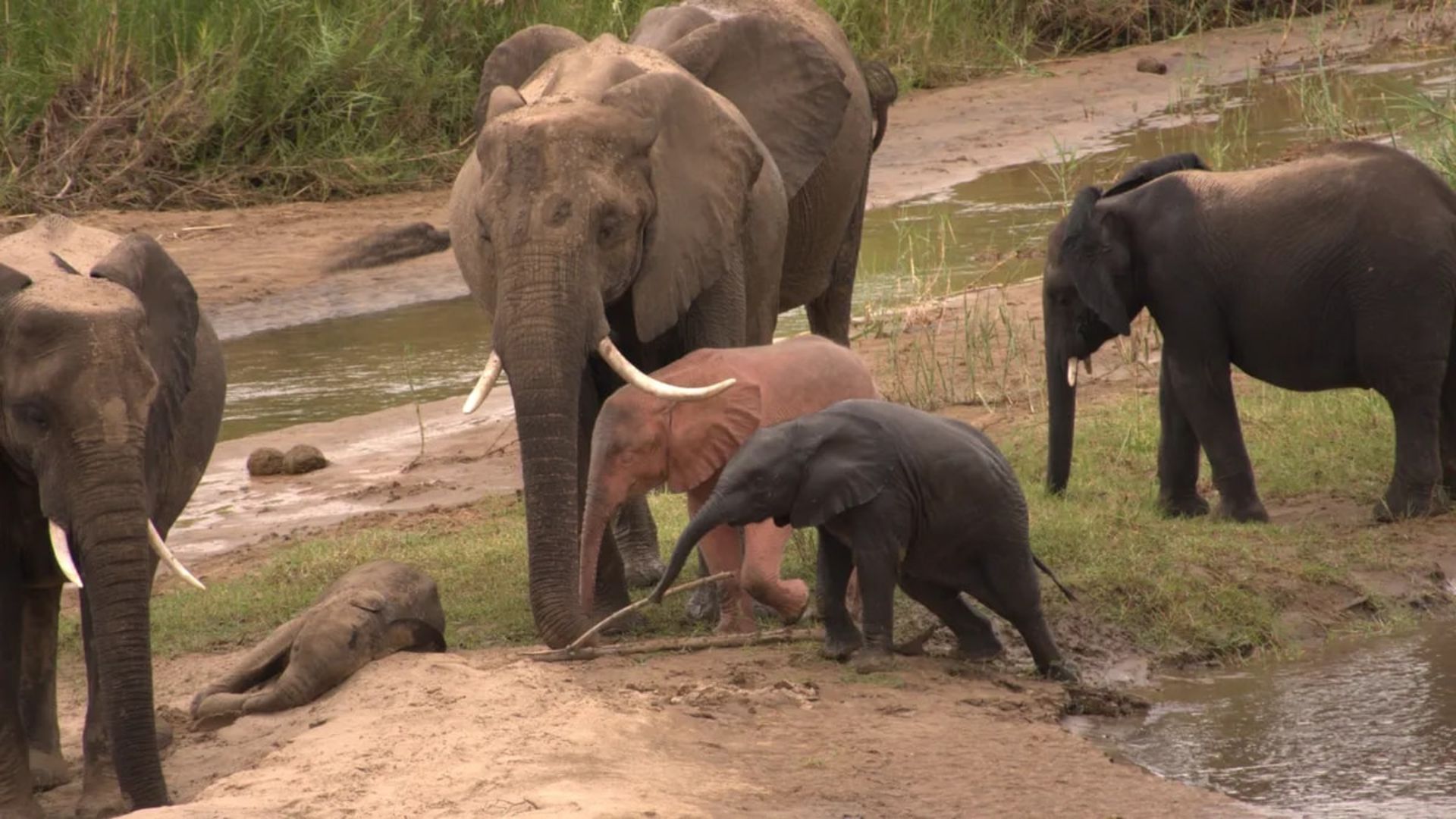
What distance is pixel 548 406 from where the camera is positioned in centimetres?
636

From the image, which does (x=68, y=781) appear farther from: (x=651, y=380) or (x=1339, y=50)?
(x=1339, y=50)

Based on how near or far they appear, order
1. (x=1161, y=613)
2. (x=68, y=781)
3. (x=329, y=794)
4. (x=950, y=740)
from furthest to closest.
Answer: (x=1161, y=613), (x=68, y=781), (x=950, y=740), (x=329, y=794)

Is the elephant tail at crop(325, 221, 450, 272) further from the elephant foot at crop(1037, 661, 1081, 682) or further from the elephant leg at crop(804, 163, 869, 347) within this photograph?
the elephant foot at crop(1037, 661, 1081, 682)

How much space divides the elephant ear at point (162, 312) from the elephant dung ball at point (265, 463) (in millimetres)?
4596

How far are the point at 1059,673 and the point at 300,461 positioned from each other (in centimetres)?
516

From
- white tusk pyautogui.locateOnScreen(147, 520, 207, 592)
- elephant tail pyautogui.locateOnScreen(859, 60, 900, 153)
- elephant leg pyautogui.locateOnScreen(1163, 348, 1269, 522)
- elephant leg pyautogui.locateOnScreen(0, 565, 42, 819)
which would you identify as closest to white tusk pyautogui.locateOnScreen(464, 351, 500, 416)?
white tusk pyautogui.locateOnScreen(147, 520, 207, 592)

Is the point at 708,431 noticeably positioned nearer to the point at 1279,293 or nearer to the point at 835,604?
the point at 835,604

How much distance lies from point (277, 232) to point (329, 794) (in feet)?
35.5

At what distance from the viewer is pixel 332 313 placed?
14992mm

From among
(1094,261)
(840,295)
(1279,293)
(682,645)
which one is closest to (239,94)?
(840,295)

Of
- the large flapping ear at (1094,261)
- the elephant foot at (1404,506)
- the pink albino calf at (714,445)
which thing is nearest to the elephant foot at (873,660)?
the pink albino calf at (714,445)

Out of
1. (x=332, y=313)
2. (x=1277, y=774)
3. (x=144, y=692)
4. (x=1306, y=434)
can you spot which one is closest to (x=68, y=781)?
(x=144, y=692)

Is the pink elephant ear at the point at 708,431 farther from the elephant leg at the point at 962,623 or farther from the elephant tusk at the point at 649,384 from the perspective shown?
the elephant leg at the point at 962,623

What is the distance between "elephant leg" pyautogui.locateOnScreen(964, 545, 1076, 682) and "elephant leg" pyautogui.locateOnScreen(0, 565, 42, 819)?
262cm
